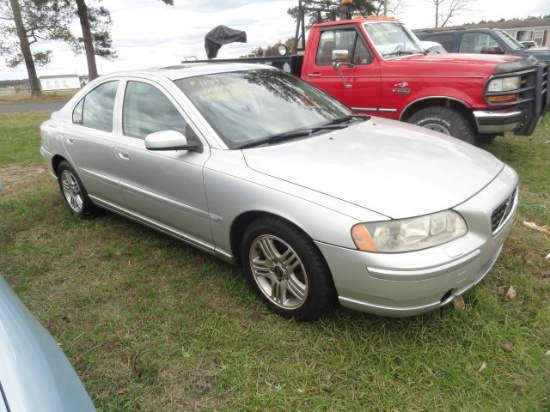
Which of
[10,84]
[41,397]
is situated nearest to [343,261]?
[41,397]

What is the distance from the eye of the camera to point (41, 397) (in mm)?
1248

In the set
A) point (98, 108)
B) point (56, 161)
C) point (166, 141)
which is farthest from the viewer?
point (56, 161)

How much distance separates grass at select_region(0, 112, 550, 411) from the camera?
7.13 feet

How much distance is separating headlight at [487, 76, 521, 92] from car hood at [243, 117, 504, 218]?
224 cm

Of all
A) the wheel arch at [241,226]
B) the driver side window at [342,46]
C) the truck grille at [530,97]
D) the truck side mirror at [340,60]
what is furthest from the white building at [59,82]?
the wheel arch at [241,226]

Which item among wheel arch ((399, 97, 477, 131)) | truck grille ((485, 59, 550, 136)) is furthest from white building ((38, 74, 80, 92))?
truck grille ((485, 59, 550, 136))

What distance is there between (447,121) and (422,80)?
0.58 metres

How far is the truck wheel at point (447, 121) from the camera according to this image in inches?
200

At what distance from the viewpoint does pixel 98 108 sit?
3943 mm

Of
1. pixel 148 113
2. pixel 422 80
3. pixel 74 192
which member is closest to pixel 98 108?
pixel 148 113

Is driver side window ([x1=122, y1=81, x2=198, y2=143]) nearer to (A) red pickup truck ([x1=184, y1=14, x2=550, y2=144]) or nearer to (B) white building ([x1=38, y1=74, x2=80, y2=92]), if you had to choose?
(A) red pickup truck ([x1=184, y1=14, x2=550, y2=144])

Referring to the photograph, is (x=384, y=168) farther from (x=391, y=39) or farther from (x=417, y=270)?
(x=391, y=39)

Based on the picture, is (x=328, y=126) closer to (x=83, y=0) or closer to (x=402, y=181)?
(x=402, y=181)

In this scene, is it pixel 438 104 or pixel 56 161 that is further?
pixel 438 104
